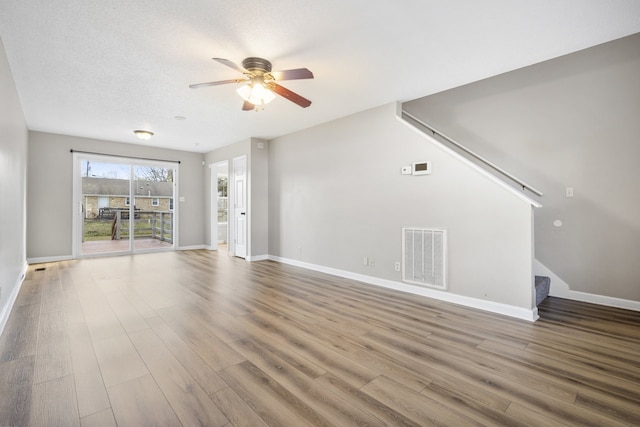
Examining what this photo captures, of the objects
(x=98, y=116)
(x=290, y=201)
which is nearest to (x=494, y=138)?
(x=290, y=201)

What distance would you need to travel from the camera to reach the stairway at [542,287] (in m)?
3.36

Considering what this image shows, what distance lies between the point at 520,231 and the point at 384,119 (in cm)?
234

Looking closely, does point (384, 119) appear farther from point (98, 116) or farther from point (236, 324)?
point (98, 116)

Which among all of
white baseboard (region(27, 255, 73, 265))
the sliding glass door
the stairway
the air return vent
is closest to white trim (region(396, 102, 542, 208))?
the air return vent

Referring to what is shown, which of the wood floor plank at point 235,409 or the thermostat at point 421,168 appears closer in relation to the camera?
the wood floor plank at point 235,409

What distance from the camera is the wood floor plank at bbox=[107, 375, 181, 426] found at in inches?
61.0

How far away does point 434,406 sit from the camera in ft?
5.56

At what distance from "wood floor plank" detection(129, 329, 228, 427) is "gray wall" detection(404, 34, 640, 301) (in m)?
4.42

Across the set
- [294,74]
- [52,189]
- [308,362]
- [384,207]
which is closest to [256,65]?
[294,74]

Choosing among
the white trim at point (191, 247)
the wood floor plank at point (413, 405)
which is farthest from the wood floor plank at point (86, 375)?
the white trim at point (191, 247)

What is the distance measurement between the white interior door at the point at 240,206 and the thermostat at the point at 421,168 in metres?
3.95

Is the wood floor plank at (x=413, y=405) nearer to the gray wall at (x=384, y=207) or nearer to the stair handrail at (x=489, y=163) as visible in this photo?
the gray wall at (x=384, y=207)

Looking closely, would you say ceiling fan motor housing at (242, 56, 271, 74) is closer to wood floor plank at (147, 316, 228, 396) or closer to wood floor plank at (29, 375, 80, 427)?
wood floor plank at (147, 316, 228, 396)

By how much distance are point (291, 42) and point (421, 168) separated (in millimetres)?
2256
